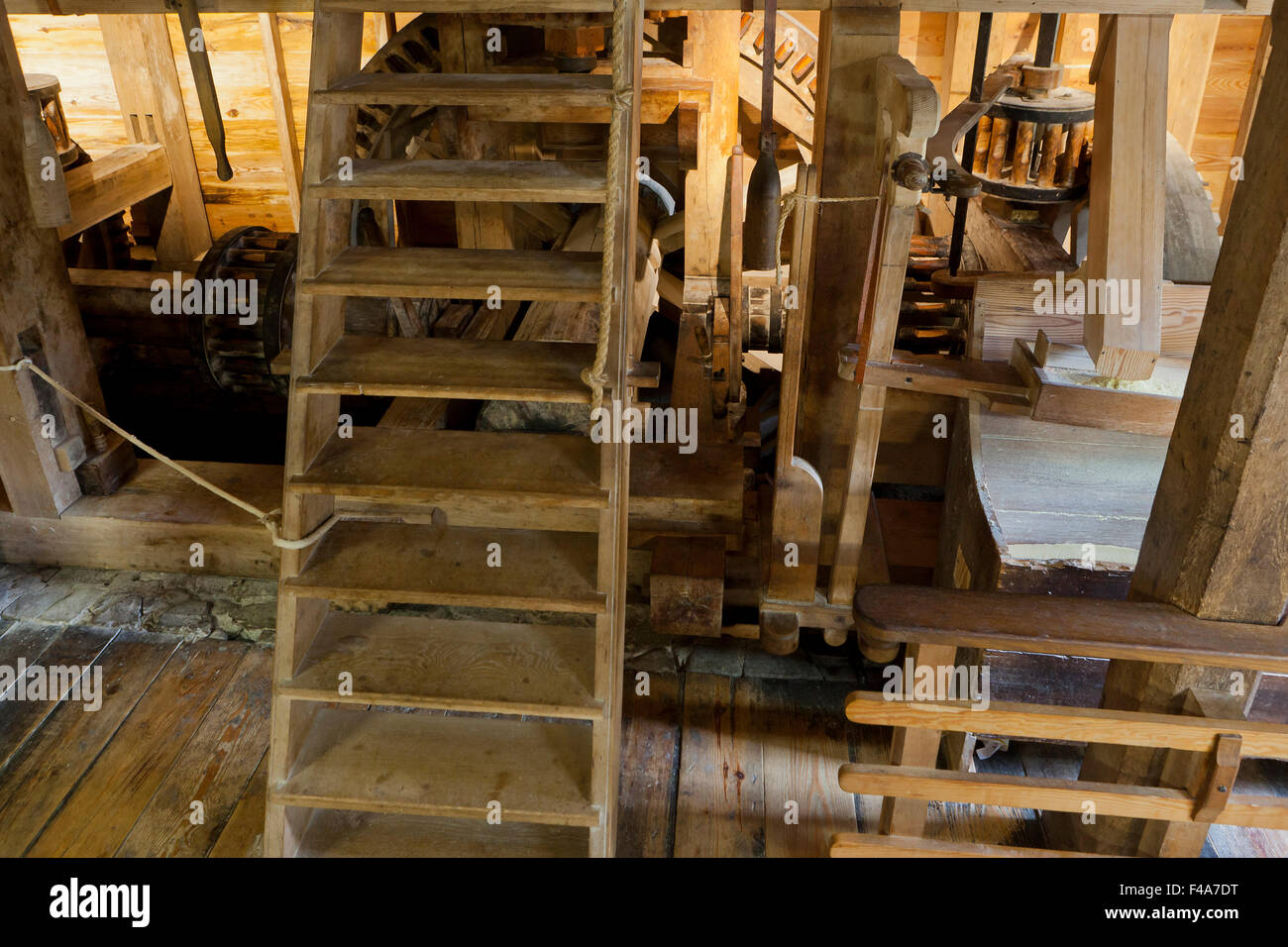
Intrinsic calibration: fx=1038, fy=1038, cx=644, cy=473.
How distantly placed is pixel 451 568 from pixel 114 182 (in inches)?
164

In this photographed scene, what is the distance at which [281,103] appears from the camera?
5.86m

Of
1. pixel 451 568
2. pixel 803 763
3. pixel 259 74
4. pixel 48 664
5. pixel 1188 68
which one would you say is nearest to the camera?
pixel 451 568

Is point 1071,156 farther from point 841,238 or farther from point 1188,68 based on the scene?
point 1188,68

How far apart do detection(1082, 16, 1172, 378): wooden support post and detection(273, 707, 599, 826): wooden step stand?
1.75 metres

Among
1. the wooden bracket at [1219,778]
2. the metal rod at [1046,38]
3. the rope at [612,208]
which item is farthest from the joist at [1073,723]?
the metal rod at [1046,38]

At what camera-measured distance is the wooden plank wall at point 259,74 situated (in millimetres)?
5754

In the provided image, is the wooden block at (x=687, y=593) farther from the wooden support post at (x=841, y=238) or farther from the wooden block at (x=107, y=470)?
the wooden block at (x=107, y=470)

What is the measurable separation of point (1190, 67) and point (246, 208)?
5.48 m

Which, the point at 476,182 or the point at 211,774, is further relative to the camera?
the point at 211,774

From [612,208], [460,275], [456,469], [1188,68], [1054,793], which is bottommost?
[1054,793]

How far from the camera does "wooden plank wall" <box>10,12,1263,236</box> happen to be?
5.75 m

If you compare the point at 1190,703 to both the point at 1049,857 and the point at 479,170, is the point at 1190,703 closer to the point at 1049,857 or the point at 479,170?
the point at 1049,857

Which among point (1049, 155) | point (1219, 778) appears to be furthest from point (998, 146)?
point (1219, 778)
